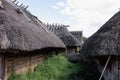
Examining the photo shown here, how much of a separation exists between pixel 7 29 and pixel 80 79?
5814mm

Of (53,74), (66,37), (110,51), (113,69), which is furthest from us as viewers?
(66,37)

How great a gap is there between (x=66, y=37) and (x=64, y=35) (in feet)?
1.22

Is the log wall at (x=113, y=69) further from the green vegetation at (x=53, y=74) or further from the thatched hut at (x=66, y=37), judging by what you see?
the thatched hut at (x=66, y=37)

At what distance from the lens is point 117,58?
37.5 feet

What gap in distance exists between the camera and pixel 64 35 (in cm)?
2861

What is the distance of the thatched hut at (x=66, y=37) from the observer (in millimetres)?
28047

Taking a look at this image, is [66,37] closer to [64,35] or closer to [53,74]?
[64,35]

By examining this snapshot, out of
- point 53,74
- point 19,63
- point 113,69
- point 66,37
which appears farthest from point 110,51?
point 66,37

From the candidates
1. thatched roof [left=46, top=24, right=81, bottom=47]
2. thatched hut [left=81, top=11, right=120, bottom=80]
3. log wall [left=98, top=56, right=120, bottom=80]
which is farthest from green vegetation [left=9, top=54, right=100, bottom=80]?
thatched roof [left=46, top=24, right=81, bottom=47]

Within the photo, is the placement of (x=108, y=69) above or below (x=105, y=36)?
below

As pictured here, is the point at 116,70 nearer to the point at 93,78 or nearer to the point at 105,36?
the point at 105,36

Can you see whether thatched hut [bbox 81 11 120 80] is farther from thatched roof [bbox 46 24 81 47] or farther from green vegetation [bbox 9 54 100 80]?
thatched roof [bbox 46 24 81 47]

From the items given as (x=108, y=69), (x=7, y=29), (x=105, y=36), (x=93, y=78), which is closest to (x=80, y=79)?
(x=93, y=78)

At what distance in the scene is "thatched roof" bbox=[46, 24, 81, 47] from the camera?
28016mm
